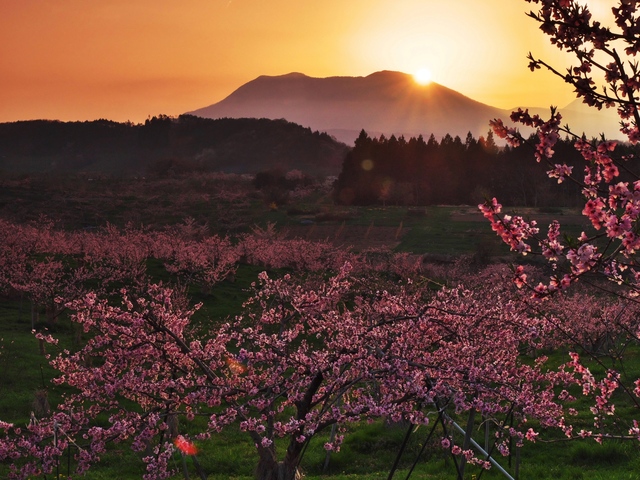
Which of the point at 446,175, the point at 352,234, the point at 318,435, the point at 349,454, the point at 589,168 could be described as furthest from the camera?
the point at 446,175

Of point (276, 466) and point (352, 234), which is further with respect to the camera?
point (352, 234)

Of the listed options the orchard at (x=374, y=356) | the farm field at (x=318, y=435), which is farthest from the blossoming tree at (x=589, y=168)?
the farm field at (x=318, y=435)

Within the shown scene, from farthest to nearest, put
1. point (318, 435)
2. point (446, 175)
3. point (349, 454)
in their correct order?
point (446, 175) → point (318, 435) → point (349, 454)

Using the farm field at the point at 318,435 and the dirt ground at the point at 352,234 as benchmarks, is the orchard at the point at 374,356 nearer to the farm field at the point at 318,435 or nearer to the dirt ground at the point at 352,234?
the farm field at the point at 318,435

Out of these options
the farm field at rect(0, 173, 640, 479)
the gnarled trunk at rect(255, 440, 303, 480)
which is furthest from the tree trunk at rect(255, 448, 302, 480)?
the farm field at rect(0, 173, 640, 479)

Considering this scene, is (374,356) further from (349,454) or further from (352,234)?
(352,234)

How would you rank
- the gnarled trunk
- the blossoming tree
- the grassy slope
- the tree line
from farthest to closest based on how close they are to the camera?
the tree line
the grassy slope
the gnarled trunk
the blossoming tree

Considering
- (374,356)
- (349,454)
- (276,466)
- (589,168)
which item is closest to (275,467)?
(276,466)

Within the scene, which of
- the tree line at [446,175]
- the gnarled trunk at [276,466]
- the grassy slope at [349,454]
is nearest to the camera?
the gnarled trunk at [276,466]

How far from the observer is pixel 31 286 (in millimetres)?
28594

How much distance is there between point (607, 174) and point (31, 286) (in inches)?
1074

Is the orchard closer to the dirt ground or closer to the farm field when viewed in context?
the farm field

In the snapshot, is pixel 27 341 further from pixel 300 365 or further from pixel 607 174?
pixel 607 174

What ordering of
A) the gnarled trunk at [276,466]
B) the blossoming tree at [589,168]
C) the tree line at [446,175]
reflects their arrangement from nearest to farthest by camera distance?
the blossoming tree at [589,168] → the gnarled trunk at [276,466] → the tree line at [446,175]
